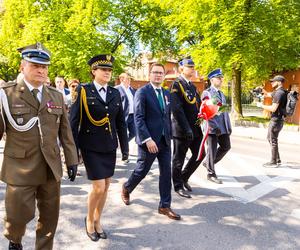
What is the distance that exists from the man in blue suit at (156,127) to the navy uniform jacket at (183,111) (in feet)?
1.68

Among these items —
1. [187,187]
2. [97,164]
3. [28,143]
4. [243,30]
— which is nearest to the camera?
[28,143]

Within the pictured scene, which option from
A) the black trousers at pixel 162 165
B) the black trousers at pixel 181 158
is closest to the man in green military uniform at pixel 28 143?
the black trousers at pixel 162 165

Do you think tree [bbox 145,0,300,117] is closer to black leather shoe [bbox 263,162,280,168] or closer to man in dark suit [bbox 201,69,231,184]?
black leather shoe [bbox 263,162,280,168]

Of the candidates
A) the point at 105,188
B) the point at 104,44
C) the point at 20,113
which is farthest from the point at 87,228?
the point at 104,44

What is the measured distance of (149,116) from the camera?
4.58 metres

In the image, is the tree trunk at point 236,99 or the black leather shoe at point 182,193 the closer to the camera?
the black leather shoe at point 182,193

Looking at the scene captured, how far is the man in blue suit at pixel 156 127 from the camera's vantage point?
4.51m

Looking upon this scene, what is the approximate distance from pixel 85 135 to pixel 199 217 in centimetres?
195

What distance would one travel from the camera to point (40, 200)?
125 inches

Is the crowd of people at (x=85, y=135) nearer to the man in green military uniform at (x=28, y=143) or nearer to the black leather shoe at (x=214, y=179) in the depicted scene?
the man in green military uniform at (x=28, y=143)

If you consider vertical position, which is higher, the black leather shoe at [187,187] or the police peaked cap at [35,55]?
the police peaked cap at [35,55]

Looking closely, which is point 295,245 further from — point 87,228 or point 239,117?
point 239,117

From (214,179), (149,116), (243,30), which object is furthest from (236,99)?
(149,116)

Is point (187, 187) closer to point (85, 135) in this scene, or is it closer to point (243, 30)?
point (85, 135)
